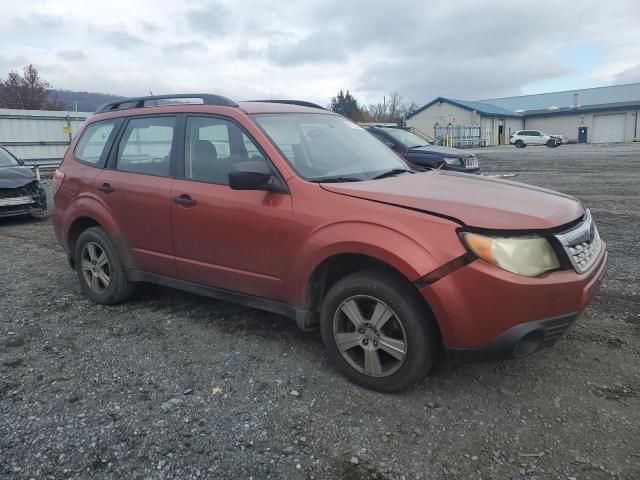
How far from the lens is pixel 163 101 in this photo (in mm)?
4535

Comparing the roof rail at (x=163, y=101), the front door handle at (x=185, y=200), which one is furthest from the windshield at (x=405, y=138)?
the front door handle at (x=185, y=200)

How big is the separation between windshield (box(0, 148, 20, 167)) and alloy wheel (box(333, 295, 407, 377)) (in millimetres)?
9243

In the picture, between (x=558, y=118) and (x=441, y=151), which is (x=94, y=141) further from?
(x=558, y=118)

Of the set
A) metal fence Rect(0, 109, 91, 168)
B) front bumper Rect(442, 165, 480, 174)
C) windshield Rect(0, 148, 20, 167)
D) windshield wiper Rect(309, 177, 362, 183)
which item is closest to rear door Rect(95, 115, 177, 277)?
windshield wiper Rect(309, 177, 362, 183)

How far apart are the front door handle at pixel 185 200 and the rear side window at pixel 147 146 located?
0.30m

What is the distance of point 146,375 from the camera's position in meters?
3.46

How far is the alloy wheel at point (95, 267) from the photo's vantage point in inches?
187

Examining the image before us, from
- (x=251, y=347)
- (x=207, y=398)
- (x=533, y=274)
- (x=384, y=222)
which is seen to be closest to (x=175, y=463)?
(x=207, y=398)

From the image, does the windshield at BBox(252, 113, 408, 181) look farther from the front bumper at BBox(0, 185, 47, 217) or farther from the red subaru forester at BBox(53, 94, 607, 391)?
the front bumper at BBox(0, 185, 47, 217)

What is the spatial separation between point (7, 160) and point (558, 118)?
195ft

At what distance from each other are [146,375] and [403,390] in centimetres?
173

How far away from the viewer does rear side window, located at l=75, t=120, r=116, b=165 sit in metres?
4.80

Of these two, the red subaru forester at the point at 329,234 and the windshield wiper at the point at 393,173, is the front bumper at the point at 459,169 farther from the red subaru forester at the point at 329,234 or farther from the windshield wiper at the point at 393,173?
the windshield wiper at the point at 393,173

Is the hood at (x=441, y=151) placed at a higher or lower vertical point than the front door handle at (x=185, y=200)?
higher
